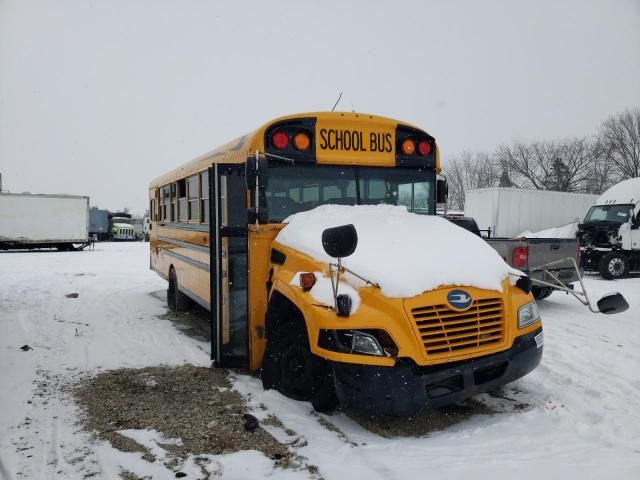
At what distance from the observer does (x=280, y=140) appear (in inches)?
175

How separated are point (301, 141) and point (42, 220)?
23706 mm

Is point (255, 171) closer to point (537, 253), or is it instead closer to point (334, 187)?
point (334, 187)

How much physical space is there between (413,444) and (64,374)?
11.6 ft

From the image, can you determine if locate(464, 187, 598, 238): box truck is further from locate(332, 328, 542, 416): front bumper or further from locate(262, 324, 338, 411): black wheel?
locate(332, 328, 542, 416): front bumper

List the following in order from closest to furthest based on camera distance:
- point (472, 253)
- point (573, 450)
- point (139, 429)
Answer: point (573, 450), point (139, 429), point (472, 253)

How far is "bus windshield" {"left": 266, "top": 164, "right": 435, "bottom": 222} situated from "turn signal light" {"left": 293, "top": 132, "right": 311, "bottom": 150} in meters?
0.18

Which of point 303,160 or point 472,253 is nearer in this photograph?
point 472,253

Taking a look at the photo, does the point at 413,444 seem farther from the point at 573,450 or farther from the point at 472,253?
the point at 472,253

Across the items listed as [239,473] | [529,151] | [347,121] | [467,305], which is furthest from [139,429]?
[529,151]

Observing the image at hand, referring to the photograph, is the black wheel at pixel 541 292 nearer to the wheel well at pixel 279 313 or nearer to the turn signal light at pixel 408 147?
the turn signal light at pixel 408 147

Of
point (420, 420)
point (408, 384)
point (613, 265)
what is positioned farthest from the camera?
point (613, 265)

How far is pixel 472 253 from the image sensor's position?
3746mm

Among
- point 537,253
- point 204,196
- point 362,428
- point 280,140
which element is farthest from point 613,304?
point 537,253

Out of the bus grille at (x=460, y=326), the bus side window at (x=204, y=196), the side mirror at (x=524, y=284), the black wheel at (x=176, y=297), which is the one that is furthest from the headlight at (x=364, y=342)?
the black wheel at (x=176, y=297)
